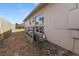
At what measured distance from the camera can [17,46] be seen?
300 centimetres

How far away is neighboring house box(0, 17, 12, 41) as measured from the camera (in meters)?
2.97

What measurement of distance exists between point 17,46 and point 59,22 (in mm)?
1063

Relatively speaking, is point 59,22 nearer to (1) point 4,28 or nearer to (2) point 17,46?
(2) point 17,46

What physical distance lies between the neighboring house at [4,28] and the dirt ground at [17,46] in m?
0.10

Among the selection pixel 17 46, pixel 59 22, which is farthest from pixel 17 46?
pixel 59 22

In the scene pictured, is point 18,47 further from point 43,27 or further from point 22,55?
point 43,27

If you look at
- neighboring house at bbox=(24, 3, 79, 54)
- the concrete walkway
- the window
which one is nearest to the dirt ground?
the concrete walkway

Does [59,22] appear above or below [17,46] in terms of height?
above

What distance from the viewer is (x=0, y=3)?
283cm

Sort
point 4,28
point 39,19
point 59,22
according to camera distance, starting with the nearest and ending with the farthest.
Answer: point 59,22 < point 4,28 < point 39,19

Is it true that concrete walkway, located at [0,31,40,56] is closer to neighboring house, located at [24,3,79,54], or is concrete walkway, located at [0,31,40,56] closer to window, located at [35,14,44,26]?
neighboring house, located at [24,3,79,54]

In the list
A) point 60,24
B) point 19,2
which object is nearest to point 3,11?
point 19,2

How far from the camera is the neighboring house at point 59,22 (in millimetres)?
2648

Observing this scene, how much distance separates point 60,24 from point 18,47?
105cm
